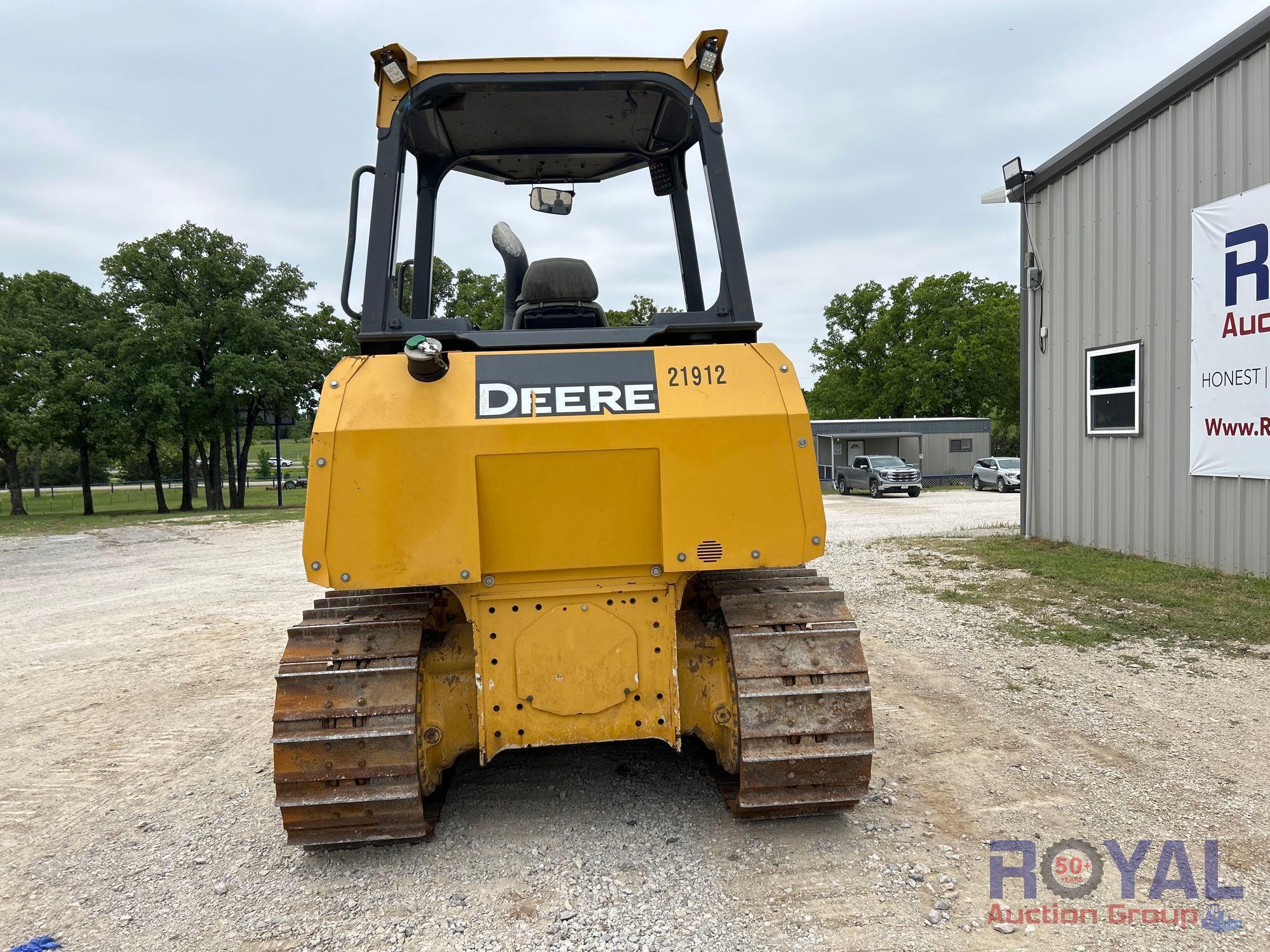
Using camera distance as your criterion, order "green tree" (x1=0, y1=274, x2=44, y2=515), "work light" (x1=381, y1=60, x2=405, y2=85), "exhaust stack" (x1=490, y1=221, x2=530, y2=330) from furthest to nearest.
→ "green tree" (x1=0, y1=274, x2=44, y2=515), "exhaust stack" (x1=490, y1=221, x2=530, y2=330), "work light" (x1=381, y1=60, x2=405, y2=85)

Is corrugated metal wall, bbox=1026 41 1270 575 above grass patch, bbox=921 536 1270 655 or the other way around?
above

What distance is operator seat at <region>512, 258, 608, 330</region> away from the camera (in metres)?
4.12

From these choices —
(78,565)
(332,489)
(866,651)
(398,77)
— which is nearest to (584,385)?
(332,489)

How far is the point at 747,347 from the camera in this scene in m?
3.45

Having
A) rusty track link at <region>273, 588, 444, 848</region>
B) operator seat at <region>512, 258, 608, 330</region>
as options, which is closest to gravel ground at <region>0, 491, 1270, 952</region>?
rusty track link at <region>273, 588, 444, 848</region>

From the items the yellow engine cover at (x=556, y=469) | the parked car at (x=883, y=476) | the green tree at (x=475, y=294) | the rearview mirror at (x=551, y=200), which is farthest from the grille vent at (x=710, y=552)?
the parked car at (x=883, y=476)

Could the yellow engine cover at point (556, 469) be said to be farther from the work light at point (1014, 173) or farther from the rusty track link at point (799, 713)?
the work light at point (1014, 173)

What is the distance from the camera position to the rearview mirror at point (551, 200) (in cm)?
468

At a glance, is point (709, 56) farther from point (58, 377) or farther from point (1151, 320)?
point (58, 377)

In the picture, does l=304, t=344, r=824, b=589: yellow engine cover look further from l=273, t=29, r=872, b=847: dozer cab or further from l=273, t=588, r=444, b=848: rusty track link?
l=273, t=588, r=444, b=848: rusty track link

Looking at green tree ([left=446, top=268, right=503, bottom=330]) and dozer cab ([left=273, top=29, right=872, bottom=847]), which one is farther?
green tree ([left=446, top=268, right=503, bottom=330])

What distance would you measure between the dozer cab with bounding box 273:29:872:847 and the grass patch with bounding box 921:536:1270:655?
4.13 meters

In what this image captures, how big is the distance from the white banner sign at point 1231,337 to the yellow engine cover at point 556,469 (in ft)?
25.6

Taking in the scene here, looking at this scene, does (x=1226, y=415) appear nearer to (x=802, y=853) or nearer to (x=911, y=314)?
(x=802, y=853)
